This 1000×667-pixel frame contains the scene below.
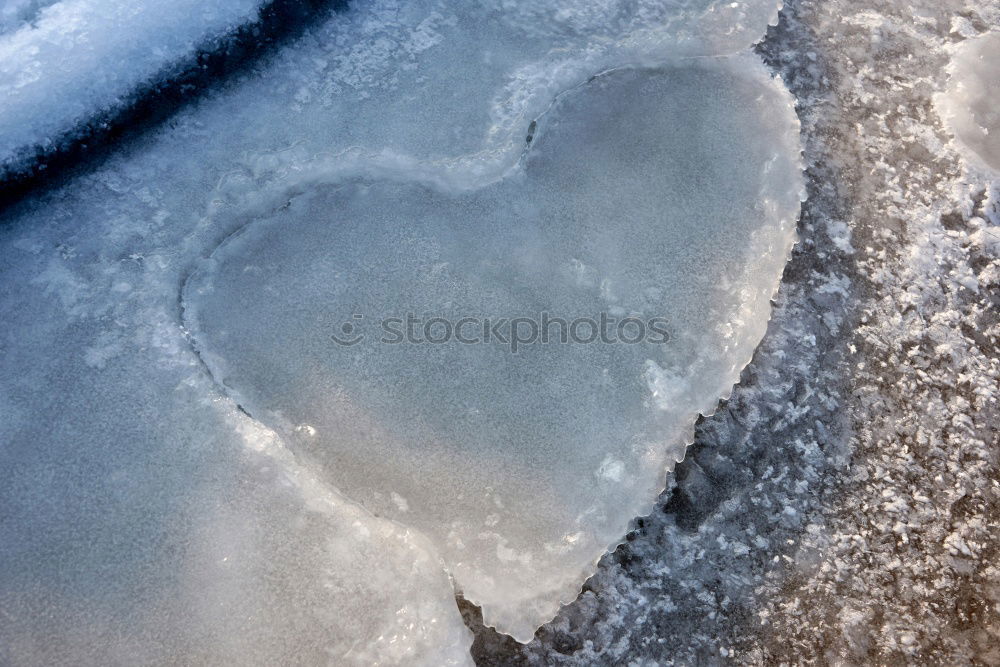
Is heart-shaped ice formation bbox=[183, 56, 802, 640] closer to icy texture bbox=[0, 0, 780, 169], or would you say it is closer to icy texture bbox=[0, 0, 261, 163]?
icy texture bbox=[0, 0, 780, 169]

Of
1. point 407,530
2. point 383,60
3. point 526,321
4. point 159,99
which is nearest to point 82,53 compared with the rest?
point 159,99

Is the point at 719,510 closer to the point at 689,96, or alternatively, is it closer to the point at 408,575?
the point at 408,575

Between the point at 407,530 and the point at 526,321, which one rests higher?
the point at 526,321

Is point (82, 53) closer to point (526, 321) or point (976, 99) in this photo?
point (526, 321)

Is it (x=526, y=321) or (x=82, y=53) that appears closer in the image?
(x=526, y=321)

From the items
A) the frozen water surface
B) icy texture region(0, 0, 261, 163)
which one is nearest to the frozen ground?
the frozen water surface

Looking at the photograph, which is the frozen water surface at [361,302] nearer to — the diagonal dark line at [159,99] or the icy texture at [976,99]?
the diagonal dark line at [159,99]
